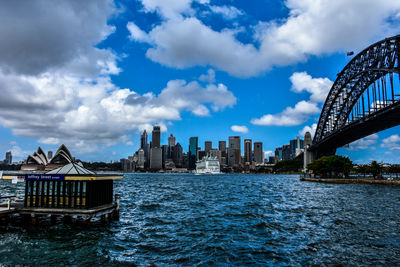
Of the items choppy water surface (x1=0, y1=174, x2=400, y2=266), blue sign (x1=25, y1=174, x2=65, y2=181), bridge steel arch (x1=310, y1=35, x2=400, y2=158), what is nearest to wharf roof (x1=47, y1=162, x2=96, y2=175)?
blue sign (x1=25, y1=174, x2=65, y2=181)

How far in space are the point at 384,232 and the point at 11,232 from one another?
95.8 feet

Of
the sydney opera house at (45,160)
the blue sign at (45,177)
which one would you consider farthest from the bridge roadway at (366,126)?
the sydney opera house at (45,160)

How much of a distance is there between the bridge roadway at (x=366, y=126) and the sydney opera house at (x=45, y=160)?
124 metres

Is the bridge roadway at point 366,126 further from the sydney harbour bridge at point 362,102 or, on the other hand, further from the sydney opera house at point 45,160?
the sydney opera house at point 45,160

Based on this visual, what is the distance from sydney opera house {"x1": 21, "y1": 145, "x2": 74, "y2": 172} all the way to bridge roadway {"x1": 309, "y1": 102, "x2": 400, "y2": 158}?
406ft

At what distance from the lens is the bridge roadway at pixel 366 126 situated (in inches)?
3083

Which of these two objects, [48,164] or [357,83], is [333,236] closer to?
[357,83]

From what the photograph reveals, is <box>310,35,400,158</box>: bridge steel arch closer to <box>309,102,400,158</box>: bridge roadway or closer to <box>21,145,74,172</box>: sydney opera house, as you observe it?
<box>309,102,400,158</box>: bridge roadway

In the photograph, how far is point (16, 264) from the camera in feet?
49.2

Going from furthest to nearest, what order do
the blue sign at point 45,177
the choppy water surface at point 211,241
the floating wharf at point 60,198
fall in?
the blue sign at point 45,177 → the floating wharf at point 60,198 → the choppy water surface at point 211,241

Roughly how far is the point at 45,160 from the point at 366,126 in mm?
149072

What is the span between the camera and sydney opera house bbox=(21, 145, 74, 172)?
14100cm

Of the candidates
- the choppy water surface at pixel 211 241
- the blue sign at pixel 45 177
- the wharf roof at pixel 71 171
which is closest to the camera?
the choppy water surface at pixel 211 241

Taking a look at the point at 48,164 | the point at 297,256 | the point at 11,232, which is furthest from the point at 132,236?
the point at 48,164
